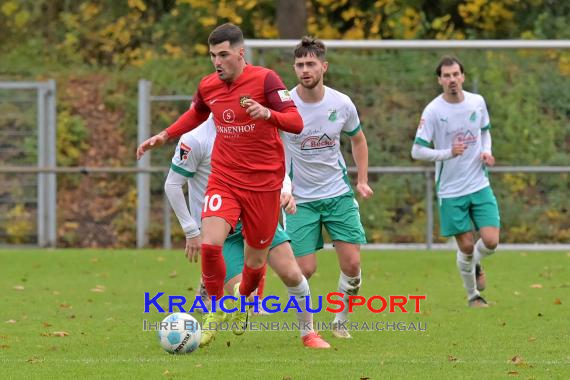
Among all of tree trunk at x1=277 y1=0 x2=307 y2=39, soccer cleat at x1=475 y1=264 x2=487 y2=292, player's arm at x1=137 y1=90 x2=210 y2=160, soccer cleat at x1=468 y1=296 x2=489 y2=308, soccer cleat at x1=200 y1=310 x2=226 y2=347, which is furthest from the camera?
tree trunk at x1=277 y1=0 x2=307 y2=39

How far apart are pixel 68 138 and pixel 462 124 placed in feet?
37.1

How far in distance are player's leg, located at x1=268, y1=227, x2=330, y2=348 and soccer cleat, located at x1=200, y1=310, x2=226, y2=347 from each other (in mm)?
499

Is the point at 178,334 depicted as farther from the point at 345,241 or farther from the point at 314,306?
the point at 314,306

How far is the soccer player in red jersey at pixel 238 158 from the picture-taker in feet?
27.8

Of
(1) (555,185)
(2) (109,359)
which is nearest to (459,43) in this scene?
(1) (555,185)

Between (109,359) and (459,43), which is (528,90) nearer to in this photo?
(459,43)

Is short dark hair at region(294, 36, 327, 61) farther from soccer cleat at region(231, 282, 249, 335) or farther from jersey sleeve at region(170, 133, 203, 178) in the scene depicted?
soccer cleat at region(231, 282, 249, 335)

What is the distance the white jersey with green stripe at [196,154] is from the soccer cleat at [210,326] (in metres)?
1.35

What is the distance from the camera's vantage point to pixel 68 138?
2186cm

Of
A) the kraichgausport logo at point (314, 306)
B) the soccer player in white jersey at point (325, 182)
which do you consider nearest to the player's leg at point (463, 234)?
the kraichgausport logo at point (314, 306)

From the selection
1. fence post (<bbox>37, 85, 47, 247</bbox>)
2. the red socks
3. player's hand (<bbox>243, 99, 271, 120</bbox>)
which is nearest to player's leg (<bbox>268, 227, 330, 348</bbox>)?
the red socks

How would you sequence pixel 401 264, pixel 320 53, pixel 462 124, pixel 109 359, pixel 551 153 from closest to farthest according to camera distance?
pixel 109 359, pixel 320 53, pixel 462 124, pixel 401 264, pixel 551 153

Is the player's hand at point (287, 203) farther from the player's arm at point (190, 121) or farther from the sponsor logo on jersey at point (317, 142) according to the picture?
the sponsor logo on jersey at point (317, 142)

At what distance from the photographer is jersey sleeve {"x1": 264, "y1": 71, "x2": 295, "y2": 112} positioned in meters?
8.41
